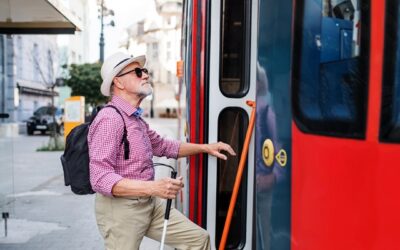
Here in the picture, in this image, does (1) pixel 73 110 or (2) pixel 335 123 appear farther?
(1) pixel 73 110

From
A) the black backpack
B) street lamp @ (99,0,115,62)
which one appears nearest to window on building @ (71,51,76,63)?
street lamp @ (99,0,115,62)

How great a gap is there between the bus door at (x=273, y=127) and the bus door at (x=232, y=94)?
903 millimetres

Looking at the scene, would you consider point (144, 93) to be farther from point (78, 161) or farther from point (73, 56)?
point (73, 56)

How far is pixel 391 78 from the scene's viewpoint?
160 centimetres

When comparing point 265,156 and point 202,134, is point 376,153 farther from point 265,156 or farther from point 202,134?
point 202,134

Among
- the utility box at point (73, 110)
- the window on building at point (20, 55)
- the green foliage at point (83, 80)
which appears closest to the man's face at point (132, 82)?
the utility box at point (73, 110)

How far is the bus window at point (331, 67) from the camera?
1.72 meters

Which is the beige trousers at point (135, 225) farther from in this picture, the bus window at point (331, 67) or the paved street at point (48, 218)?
the paved street at point (48, 218)

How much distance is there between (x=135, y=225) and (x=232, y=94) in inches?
45.3

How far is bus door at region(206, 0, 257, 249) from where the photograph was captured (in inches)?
131

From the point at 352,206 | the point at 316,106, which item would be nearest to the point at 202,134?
the point at 316,106

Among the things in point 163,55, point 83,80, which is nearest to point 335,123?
point 83,80

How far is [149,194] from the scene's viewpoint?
258 cm

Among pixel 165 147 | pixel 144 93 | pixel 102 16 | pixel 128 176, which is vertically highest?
pixel 102 16
